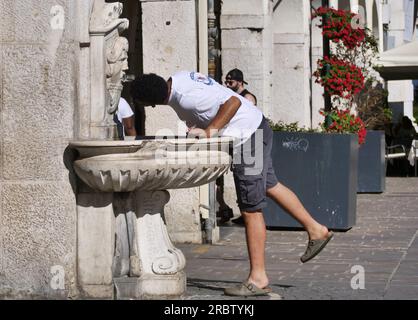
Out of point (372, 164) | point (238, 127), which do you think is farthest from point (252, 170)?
point (372, 164)

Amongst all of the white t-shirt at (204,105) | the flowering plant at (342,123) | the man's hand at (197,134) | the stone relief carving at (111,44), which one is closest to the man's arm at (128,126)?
the stone relief carving at (111,44)

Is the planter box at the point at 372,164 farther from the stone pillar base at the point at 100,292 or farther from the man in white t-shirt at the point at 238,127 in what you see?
the stone pillar base at the point at 100,292

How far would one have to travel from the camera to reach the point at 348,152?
12531mm

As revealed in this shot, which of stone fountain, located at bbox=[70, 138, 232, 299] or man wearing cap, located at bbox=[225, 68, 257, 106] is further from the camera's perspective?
man wearing cap, located at bbox=[225, 68, 257, 106]

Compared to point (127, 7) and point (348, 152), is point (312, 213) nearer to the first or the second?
point (348, 152)

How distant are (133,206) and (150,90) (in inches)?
32.7

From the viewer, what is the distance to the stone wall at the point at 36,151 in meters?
8.00

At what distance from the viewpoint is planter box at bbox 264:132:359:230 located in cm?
1255

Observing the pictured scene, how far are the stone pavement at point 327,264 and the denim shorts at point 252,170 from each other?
2.16 ft

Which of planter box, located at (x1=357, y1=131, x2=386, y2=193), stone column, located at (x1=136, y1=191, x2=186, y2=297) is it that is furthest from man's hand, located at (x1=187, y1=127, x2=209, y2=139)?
planter box, located at (x1=357, y1=131, x2=386, y2=193)

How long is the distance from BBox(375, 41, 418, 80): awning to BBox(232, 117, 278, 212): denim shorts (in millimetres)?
12642

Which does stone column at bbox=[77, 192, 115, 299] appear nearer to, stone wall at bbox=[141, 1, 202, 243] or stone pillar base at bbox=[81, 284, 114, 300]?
stone pillar base at bbox=[81, 284, 114, 300]

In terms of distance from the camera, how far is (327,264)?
10.1 metres

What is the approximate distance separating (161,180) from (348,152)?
4.96 m
